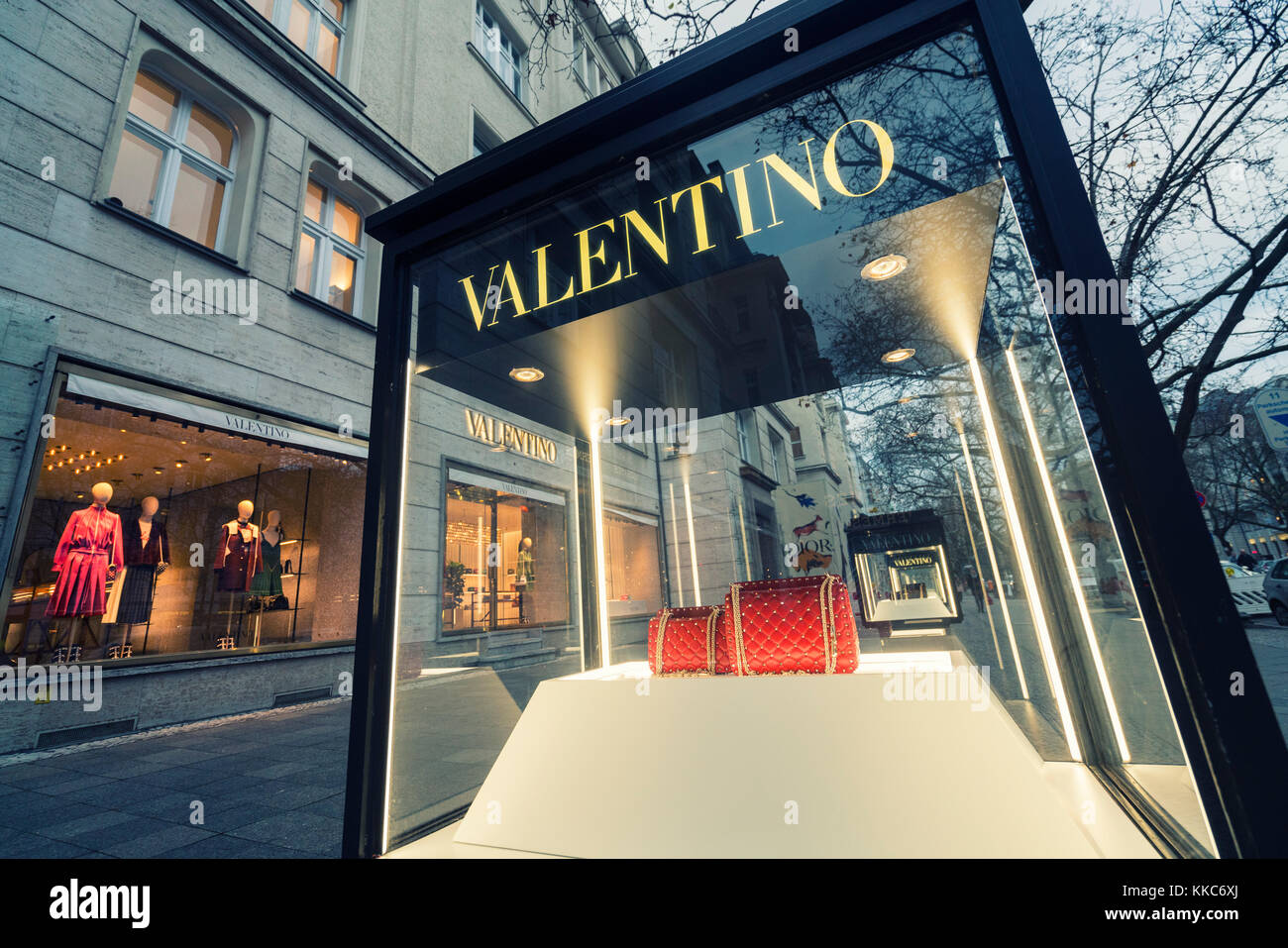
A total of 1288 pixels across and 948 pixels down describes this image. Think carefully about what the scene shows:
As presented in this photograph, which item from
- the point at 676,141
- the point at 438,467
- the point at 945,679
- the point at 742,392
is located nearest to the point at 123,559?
the point at 438,467

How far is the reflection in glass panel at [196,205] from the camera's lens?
6.63m

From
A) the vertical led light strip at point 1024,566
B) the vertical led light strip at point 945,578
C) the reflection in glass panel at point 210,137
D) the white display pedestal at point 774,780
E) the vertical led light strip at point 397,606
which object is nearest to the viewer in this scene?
the white display pedestal at point 774,780

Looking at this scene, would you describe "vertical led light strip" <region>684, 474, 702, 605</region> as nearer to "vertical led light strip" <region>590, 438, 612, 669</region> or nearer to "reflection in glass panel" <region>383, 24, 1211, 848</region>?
"reflection in glass panel" <region>383, 24, 1211, 848</region>

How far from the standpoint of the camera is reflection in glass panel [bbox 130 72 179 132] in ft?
21.0

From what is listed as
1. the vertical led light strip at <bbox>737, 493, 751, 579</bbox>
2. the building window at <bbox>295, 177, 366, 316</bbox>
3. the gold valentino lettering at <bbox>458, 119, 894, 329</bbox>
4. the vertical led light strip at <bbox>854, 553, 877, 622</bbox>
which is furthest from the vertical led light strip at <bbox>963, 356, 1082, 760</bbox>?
the building window at <bbox>295, 177, 366, 316</bbox>

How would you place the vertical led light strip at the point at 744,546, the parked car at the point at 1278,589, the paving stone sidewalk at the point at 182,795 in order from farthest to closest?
the parked car at the point at 1278,589
the vertical led light strip at the point at 744,546
the paving stone sidewalk at the point at 182,795

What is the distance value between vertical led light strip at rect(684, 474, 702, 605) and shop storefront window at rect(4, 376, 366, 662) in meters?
4.96

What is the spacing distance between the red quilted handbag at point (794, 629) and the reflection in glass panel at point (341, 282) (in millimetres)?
8234

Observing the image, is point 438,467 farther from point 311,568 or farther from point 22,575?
point 311,568

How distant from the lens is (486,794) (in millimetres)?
2371

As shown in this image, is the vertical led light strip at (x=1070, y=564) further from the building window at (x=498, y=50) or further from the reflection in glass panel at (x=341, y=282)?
the building window at (x=498, y=50)

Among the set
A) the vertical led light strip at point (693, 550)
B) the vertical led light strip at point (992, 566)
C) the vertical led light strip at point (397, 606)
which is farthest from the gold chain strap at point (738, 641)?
the vertical led light strip at point (693, 550)

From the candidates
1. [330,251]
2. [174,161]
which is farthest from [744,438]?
[174,161]

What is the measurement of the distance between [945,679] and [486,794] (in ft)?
6.38
